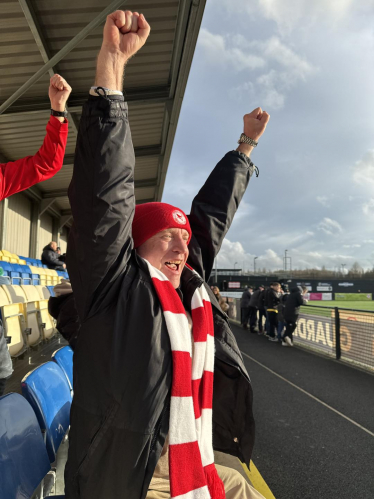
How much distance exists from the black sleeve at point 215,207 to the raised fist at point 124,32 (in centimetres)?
76

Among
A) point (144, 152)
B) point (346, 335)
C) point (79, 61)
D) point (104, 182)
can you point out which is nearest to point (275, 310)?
point (346, 335)

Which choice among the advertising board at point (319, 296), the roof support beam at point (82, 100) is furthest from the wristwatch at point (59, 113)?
the advertising board at point (319, 296)

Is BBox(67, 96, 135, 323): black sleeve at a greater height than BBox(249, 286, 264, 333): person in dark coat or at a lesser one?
greater

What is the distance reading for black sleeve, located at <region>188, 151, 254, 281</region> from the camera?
1.81 m

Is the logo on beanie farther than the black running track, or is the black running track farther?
the black running track

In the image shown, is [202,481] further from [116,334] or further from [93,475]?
[116,334]

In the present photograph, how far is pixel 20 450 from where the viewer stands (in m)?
1.42

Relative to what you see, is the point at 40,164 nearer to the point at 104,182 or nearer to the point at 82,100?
the point at 104,182

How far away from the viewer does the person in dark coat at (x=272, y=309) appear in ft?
38.4

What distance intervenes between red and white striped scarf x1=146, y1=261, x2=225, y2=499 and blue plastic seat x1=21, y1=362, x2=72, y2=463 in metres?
0.81

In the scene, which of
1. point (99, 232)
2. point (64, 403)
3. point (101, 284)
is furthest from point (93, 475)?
point (64, 403)

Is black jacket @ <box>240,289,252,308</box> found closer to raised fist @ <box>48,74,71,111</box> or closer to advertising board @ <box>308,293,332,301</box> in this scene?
Answer: raised fist @ <box>48,74,71,111</box>

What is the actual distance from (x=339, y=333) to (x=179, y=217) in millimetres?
7924

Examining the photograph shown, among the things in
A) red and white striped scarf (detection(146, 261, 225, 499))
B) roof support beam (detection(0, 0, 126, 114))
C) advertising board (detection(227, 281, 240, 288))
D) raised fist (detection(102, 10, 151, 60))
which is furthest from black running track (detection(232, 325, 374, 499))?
advertising board (detection(227, 281, 240, 288))
